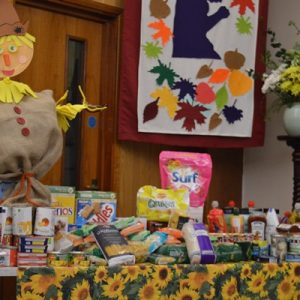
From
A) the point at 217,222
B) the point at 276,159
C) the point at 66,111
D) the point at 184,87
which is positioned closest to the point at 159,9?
the point at 184,87

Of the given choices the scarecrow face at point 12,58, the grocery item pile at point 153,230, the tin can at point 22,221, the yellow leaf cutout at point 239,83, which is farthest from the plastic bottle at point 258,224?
the yellow leaf cutout at point 239,83

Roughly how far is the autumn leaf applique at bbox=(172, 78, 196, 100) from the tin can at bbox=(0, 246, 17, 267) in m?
2.24

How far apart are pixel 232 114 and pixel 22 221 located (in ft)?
7.93

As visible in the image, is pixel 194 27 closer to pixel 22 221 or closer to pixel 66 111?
pixel 66 111

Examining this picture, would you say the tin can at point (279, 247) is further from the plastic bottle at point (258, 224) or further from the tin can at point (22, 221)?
the tin can at point (22, 221)

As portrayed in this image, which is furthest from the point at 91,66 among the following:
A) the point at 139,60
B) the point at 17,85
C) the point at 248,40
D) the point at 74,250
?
the point at 74,250

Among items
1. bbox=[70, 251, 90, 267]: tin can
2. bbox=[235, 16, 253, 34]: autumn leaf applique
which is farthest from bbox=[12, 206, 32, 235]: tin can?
bbox=[235, 16, 253, 34]: autumn leaf applique

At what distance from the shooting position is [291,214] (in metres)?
2.59

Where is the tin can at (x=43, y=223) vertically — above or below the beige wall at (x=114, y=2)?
below

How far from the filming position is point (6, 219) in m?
1.78

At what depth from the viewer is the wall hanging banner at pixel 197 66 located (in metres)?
3.77

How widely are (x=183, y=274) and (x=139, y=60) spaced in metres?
2.09

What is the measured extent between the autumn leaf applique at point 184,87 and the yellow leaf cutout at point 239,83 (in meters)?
0.26

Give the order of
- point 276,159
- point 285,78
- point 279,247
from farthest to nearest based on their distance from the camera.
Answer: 1. point 276,159
2. point 285,78
3. point 279,247
